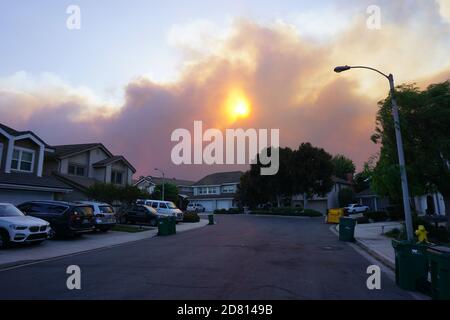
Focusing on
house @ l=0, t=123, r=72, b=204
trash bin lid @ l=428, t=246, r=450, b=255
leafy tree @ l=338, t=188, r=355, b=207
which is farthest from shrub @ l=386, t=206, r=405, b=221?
house @ l=0, t=123, r=72, b=204

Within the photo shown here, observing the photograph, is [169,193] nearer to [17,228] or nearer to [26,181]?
[26,181]

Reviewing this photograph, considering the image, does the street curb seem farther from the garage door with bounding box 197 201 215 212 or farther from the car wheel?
the garage door with bounding box 197 201 215 212

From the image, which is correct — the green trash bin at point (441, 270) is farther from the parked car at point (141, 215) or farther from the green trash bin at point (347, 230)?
the parked car at point (141, 215)

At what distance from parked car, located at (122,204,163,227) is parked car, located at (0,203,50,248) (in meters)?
11.8

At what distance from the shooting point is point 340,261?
34.3ft

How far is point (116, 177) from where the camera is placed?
112ft

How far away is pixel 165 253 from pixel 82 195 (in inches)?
728

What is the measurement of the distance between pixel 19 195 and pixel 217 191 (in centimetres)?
4873

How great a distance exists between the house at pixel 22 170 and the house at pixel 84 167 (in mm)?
2344

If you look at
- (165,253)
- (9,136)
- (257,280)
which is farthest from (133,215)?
(257,280)

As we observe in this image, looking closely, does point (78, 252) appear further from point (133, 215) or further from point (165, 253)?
point (133, 215)

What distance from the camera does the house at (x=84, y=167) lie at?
27.7m

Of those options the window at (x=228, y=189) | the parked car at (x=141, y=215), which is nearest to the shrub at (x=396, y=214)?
the parked car at (x=141, y=215)

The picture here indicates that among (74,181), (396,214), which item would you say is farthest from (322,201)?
(74,181)
